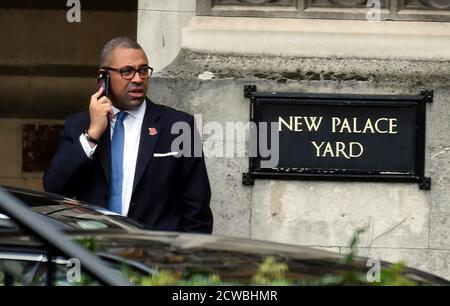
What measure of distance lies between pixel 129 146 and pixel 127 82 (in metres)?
0.37

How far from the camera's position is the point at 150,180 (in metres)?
→ 6.87

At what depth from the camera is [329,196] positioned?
8.38m

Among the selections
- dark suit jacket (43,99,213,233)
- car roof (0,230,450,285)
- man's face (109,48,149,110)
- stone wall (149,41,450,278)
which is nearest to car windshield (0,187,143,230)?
car roof (0,230,450,285)

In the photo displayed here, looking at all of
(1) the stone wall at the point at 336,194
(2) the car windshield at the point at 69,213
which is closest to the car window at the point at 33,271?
(2) the car windshield at the point at 69,213

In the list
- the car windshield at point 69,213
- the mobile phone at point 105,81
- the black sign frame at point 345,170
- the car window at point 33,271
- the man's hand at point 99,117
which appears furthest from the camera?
the black sign frame at point 345,170

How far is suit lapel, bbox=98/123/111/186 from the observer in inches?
270

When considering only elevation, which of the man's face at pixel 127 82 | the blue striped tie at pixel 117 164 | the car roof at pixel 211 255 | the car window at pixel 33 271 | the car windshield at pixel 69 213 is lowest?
the car window at pixel 33 271

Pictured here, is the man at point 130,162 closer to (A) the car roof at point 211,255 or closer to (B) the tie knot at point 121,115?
(B) the tie knot at point 121,115

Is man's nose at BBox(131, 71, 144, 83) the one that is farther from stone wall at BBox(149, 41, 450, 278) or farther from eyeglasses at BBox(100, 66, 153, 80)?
stone wall at BBox(149, 41, 450, 278)

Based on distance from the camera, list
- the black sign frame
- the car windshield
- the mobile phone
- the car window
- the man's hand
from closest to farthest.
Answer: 1. the car window
2. the car windshield
3. the man's hand
4. the mobile phone
5. the black sign frame

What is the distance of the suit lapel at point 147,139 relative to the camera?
Answer: 687cm

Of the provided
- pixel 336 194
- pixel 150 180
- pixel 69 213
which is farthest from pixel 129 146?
pixel 69 213

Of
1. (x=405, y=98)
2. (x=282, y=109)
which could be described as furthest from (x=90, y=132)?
(x=405, y=98)
